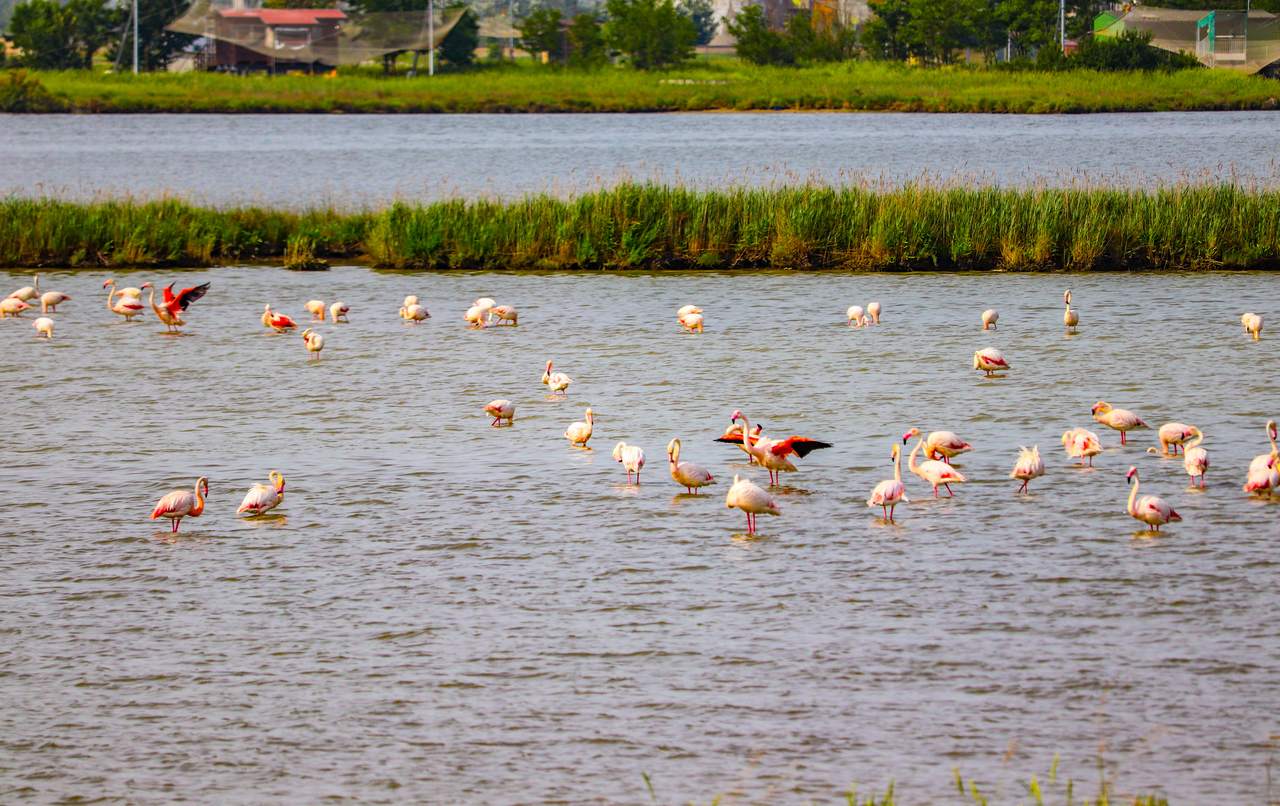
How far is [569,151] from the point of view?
211 feet

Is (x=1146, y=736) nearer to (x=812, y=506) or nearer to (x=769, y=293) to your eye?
(x=812, y=506)

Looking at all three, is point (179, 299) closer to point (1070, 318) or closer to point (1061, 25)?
point (1070, 318)

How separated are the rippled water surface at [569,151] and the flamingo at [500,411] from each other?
66.7 ft

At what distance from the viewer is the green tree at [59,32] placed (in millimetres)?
104375

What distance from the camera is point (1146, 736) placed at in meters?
8.40

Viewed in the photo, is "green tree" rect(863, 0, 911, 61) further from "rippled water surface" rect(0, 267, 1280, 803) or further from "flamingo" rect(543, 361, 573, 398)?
"flamingo" rect(543, 361, 573, 398)

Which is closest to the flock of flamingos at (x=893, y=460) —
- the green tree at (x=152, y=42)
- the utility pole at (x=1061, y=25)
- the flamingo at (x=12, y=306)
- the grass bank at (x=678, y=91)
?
the flamingo at (x=12, y=306)

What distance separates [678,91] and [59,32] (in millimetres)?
37165

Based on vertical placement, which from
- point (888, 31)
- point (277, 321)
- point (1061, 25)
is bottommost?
point (277, 321)

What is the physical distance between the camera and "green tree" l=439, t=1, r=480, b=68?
4053 inches

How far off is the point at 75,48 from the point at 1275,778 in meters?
108

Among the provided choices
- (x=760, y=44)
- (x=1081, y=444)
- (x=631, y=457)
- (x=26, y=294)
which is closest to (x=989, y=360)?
(x=1081, y=444)

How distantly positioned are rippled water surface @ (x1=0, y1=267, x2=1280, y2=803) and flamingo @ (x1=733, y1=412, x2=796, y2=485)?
184 mm

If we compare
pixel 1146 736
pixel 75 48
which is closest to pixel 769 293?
pixel 1146 736
